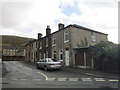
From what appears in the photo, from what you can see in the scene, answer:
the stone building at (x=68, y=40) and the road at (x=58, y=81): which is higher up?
the stone building at (x=68, y=40)

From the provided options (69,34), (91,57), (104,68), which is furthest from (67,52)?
(104,68)

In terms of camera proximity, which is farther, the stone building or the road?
the stone building

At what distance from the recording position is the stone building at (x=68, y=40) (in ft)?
67.8

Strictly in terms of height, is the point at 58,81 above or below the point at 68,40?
below

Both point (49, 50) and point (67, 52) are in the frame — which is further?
point (49, 50)

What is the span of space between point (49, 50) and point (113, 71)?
15.0 meters

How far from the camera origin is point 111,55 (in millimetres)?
13797

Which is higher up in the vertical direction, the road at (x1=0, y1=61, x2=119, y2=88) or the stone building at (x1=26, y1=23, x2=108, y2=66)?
the stone building at (x1=26, y1=23, x2=108, y2=66)

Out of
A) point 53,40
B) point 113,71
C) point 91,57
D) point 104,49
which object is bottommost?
point 113,71

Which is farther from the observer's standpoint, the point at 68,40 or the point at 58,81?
the point at 68,40

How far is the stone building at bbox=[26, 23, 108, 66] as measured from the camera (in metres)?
20.7

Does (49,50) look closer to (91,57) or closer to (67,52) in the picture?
(67,52)

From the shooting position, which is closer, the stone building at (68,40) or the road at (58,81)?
the road at (58,81)

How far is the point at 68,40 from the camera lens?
69.3 ft
